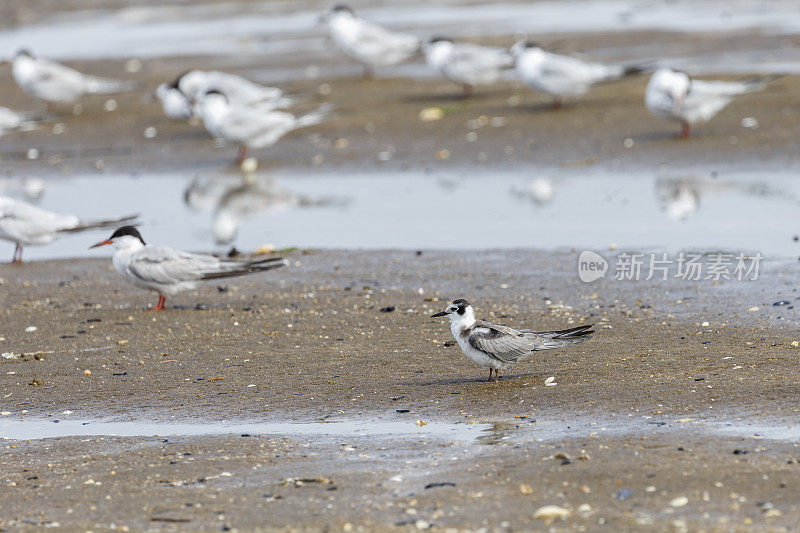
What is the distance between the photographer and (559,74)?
16.5m

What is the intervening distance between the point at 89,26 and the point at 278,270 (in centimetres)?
2025

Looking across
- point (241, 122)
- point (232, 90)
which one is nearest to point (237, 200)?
point (241, 122)

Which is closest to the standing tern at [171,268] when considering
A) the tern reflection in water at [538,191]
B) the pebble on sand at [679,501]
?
the tern reflection in water at [538,191]

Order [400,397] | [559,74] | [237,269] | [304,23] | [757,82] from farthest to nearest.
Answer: [304,23]
[559,74]
[757,82]
[237,269]
[400,397]

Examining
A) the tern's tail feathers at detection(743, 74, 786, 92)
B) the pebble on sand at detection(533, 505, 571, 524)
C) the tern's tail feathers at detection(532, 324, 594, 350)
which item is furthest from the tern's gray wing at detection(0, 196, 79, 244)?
the tern's tail feathers at detection(743, 74, 786, 92)

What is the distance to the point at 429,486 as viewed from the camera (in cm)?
521

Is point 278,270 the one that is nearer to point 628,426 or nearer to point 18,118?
point 628,426

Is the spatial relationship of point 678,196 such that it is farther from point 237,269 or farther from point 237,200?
point 237,269

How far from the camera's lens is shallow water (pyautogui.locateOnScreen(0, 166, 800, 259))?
428 inches

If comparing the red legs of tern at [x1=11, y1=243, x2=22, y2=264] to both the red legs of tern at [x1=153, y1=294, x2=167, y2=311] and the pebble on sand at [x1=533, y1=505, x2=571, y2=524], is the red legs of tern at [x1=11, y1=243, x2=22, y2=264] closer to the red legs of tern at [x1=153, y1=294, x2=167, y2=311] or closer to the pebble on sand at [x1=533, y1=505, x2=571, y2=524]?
the red legs of tern at [x1=153, y1=294, x2=167, y2=311]

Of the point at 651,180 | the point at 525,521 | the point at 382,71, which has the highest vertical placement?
the point at 382,71

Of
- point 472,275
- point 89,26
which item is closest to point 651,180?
point 472,275

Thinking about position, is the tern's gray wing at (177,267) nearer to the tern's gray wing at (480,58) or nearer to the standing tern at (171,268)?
the standing tern at (171,268)

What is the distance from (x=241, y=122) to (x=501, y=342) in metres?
9.40
